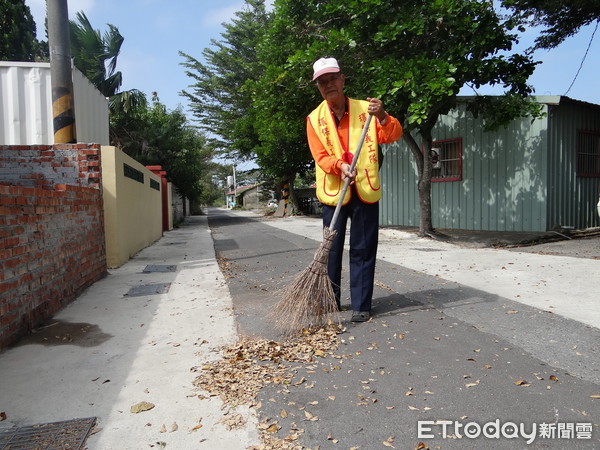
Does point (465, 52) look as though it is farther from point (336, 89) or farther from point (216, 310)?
point (216, 310)

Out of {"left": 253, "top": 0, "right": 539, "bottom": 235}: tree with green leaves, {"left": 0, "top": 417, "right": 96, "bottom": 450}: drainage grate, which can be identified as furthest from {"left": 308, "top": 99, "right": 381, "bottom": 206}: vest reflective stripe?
{"left": 253, "top": 0, "right": 539, "bottom": 235}: tree with green leaves

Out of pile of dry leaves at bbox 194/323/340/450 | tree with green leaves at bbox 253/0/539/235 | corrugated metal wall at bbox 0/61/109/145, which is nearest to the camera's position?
pile of dry leaves at bbox 194/323/340/450

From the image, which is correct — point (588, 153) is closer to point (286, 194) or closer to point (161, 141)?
point (161, 141)

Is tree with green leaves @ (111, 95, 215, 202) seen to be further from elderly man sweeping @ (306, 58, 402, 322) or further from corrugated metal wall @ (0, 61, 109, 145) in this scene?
elderly man sweeping @ (306, 58, 402, 322)

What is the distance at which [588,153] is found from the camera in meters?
11.9

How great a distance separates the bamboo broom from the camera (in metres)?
3.56

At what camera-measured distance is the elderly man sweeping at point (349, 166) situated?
3.66 m

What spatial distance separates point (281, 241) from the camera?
451 inches

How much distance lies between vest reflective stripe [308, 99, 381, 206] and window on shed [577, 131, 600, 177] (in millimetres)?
10256

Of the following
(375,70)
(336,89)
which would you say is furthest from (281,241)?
(336,89)

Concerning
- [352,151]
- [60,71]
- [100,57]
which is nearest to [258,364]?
[352,151]

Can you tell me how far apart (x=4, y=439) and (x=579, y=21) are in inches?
518

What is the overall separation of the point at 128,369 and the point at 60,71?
4.67 metres

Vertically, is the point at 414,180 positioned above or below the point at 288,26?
below
